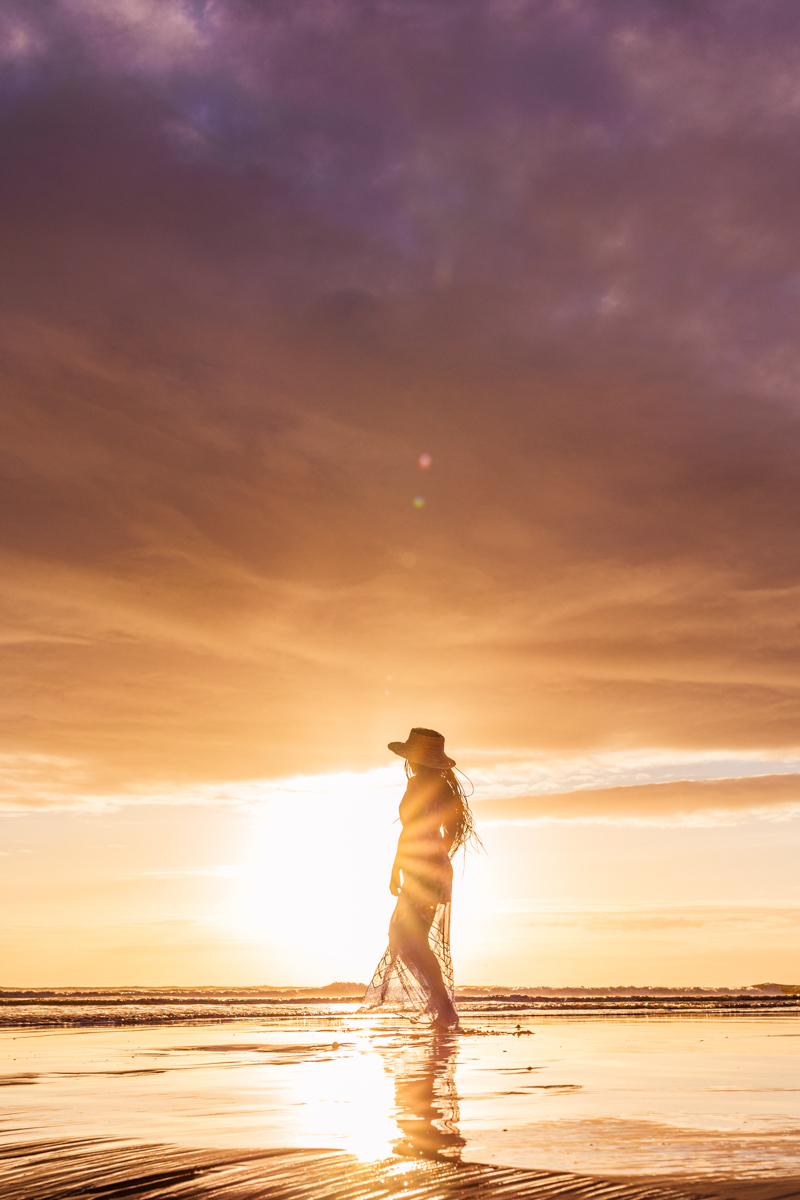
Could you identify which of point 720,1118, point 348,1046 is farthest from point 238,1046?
point 720,1118

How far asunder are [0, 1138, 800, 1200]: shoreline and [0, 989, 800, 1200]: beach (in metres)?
0.02

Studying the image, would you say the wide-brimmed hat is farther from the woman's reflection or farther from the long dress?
Result: the woman's reflection

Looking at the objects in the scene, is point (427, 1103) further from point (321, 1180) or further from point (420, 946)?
point (420, 946)

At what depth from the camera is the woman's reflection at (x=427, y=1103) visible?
430 centimetres

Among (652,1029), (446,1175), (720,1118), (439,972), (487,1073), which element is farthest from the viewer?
(652,1029)

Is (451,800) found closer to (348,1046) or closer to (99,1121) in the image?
(348,1046)

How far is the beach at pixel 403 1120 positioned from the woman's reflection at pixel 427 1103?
17 mm

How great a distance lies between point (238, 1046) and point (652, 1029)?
749cm

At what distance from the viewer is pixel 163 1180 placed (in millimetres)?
3705

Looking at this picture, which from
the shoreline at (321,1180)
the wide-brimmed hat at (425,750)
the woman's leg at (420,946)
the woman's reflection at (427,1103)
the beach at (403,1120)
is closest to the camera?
the shoreline at (321,1180)

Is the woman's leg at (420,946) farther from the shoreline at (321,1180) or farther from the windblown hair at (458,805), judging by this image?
the shoreline at (321,1180)

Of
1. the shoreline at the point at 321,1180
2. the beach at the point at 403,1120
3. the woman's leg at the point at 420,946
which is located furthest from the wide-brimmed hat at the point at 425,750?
the shoreline at the point at 321,1180

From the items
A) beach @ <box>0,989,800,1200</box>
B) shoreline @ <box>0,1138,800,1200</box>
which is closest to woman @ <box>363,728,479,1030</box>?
beach @ <box>0,989,800,1200</box>

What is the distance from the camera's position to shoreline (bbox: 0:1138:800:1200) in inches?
134
